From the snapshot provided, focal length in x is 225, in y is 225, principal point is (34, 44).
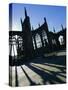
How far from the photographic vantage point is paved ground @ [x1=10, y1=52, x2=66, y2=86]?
7.20 feet

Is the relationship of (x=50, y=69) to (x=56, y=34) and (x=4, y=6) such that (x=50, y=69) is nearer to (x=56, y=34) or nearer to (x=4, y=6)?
(x=56, y=34)

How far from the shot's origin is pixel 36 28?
2.27 m

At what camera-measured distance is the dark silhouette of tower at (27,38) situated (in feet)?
7.32

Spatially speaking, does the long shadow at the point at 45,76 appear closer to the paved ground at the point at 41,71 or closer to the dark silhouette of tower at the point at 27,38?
the paved ground at the point at 41,71

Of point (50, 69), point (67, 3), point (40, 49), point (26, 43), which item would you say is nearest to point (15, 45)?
point (26, 43)

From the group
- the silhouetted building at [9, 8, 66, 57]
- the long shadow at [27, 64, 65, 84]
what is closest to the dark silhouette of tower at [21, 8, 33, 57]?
the silhouetted building at [9, 8, 66, 57]

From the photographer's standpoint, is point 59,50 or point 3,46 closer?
point 3,46

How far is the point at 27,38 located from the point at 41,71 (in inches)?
14.3

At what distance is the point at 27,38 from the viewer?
225 centimetres

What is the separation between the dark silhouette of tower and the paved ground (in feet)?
0.33

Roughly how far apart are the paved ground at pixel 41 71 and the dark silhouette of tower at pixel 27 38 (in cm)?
10

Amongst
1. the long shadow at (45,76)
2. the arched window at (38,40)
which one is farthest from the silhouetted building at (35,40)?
the long shadow at (45,76)

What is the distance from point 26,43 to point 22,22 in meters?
0.21

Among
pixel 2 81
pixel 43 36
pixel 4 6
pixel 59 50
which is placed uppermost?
pixel 4 6
